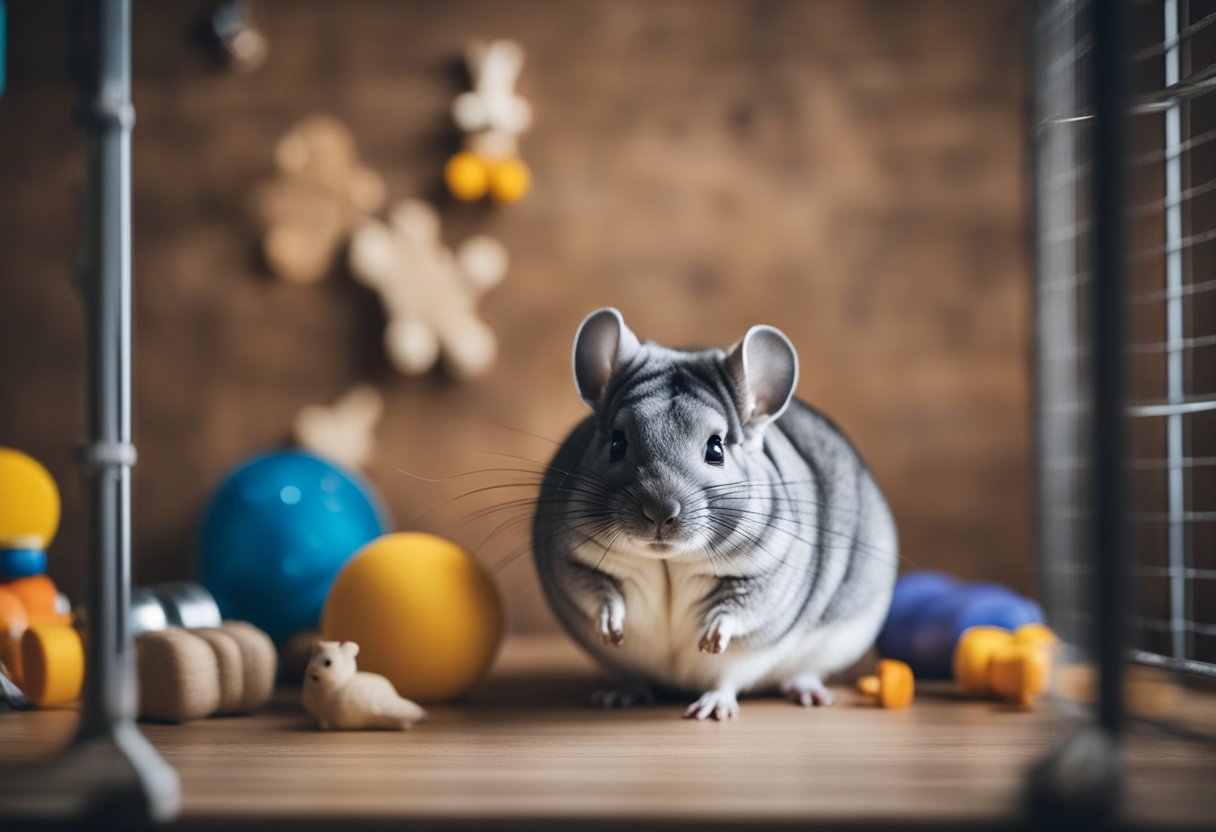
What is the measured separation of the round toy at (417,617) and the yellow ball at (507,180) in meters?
1.50

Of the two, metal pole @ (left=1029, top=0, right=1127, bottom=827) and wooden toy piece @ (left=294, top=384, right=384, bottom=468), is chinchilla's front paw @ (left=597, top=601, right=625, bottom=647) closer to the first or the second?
metal pole @ (left=1029, top=0, right=1127, bottom=827)

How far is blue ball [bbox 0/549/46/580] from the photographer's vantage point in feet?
8.31

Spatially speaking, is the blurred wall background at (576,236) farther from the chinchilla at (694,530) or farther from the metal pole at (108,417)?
the metal pole at (108,417)

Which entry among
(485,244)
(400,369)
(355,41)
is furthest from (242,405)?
(355,41)

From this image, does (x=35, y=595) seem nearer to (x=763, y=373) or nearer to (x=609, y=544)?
(x=609, y=544)

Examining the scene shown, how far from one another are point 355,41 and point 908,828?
3.08m

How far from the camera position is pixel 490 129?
3.55 metres

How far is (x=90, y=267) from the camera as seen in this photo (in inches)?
58.2

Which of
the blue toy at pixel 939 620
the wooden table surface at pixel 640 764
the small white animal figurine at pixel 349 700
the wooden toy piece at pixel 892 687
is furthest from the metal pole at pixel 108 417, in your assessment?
the blue toy at pixel 939 620

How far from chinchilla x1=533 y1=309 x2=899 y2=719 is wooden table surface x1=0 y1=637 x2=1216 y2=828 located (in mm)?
104

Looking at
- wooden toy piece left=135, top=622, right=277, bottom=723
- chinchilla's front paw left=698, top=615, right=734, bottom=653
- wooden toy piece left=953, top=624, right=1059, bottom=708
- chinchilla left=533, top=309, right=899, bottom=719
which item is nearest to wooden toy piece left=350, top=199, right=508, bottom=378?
chinchilla left=533, top=309, right=899, bottom=719

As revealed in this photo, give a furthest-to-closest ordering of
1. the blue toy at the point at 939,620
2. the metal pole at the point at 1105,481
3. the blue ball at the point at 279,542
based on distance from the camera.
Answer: the blue ball at the point at 279,542 → the blue toy at the point at 939,620 → the metal pole at the point at 1105,481

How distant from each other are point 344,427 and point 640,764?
2085 mm

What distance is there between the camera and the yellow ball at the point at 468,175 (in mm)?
3523
